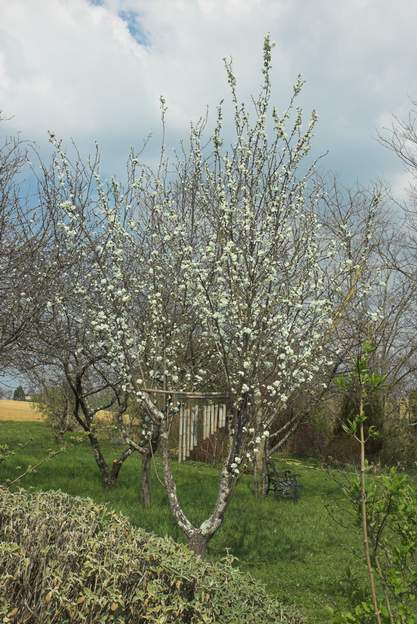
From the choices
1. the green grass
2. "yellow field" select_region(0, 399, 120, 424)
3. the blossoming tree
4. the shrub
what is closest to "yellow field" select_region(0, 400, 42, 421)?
"yellow field" select_region(0, 399, 120, 424)

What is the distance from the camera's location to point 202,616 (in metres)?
2.80

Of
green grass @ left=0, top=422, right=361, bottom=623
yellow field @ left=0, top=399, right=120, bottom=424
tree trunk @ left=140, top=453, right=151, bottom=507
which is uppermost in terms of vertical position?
yellow field @ left=0, top=399, right=120, bottom=424

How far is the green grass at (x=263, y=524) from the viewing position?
23.4 ft

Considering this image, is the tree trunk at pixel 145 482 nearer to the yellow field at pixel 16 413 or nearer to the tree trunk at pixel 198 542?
the tree trunk at pixel 198 542

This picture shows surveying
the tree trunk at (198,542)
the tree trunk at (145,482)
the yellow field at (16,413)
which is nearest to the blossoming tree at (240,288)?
the tree trunk at (198,542)

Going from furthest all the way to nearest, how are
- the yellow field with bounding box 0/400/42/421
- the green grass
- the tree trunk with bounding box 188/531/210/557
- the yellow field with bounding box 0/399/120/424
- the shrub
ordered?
the yellow field with bounding box 0/400/42/421 < the yellow field with bounding box 0/399/120/424 < the green grass < the tree trunk with bounding box 188/531/210/557 < the shrub

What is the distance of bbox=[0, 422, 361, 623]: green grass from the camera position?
714 centimetres

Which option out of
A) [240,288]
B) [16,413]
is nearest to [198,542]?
[240,288]

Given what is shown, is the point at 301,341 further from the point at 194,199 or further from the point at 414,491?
the point at 414,491

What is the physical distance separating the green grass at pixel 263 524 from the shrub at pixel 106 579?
2.26m

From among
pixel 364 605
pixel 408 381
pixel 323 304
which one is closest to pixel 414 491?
pixel 364 605

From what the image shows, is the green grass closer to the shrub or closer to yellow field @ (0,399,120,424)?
the shrub

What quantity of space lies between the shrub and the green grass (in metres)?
2.26

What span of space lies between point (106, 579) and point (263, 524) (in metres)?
7.77
